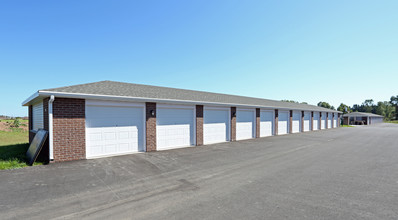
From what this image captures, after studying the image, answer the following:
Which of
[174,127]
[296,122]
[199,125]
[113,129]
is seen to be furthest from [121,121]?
[296,122]

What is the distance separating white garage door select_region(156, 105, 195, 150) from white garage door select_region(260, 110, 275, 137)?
8428 millimetres

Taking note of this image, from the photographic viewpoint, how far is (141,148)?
32.2 ft

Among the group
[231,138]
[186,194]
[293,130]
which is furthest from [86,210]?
[293,130]

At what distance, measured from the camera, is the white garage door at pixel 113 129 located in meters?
8.43

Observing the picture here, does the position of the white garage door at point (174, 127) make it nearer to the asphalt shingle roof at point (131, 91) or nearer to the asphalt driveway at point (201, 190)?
the asphalt shingle roof at point (131, 91)

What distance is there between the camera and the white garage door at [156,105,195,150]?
1058 centimetres

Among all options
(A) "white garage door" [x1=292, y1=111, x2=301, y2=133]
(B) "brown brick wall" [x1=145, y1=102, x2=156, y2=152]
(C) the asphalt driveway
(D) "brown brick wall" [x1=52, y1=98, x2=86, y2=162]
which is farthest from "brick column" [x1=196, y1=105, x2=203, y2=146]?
(A) "white garage door" [x1=292, y1=111, x2=301, y2=133]

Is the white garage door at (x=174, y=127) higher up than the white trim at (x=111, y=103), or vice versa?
the white trim at (x=111, y=103)

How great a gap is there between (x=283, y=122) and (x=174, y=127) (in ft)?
47.1

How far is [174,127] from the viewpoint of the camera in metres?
11.2

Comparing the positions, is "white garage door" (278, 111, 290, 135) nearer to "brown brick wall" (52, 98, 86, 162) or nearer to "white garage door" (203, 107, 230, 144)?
"white garage door" (203, 107, 230, 144)

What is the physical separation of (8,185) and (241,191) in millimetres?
6532

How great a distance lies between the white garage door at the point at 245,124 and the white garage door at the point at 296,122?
8.36 m

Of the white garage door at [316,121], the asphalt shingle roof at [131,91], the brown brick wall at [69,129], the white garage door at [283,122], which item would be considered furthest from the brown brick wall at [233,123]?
the white garage door at [316,121]
